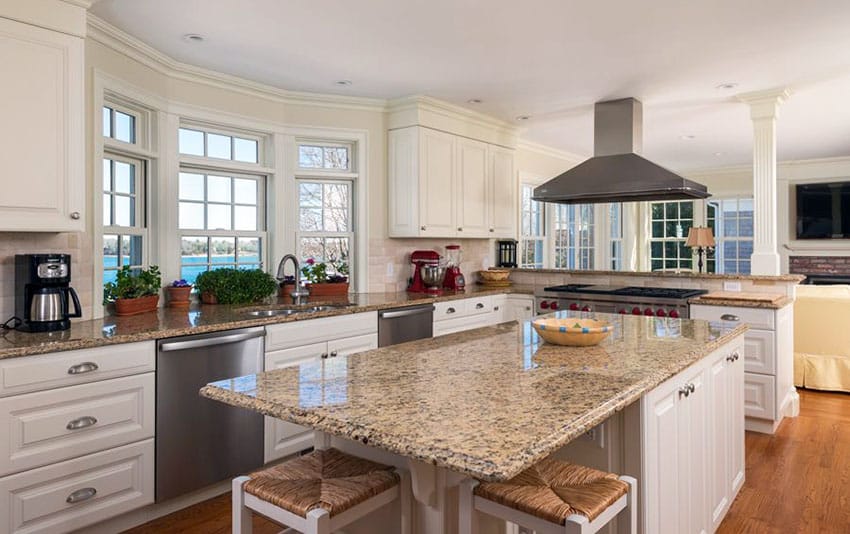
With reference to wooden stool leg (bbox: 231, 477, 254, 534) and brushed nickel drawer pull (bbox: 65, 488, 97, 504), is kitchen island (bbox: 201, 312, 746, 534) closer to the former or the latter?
wooden stool leg (bbox: 231, 477, 254, 534)

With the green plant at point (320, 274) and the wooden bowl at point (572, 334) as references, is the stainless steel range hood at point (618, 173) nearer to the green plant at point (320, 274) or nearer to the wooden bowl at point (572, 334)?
the green plant at point (320, 274)

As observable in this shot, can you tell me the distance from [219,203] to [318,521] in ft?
10.3

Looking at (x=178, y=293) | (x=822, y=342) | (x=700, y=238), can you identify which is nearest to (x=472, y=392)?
(x=178, y=293)

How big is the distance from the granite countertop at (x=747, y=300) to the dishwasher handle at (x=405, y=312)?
183 cm

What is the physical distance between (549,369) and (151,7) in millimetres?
2539

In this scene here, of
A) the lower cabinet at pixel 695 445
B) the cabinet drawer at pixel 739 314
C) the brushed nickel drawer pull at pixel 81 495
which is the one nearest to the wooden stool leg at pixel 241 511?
the lower cabinet at pixel 695 445

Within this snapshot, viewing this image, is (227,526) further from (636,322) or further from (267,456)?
(636,322)

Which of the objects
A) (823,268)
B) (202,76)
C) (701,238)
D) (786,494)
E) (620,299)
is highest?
(202,76)

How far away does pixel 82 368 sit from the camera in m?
2.37

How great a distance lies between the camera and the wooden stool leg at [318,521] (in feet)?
4.26

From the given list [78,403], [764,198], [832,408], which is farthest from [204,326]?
[832,408]

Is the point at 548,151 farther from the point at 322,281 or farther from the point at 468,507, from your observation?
the point at 468,507

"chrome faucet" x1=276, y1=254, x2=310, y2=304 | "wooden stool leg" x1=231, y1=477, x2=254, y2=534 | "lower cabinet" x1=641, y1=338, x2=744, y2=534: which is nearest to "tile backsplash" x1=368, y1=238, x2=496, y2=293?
"chrome faucet" x1=276, y1=254, x2=310, y2=304

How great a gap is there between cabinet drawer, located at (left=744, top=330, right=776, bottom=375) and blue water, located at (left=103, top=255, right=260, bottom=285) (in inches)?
137
